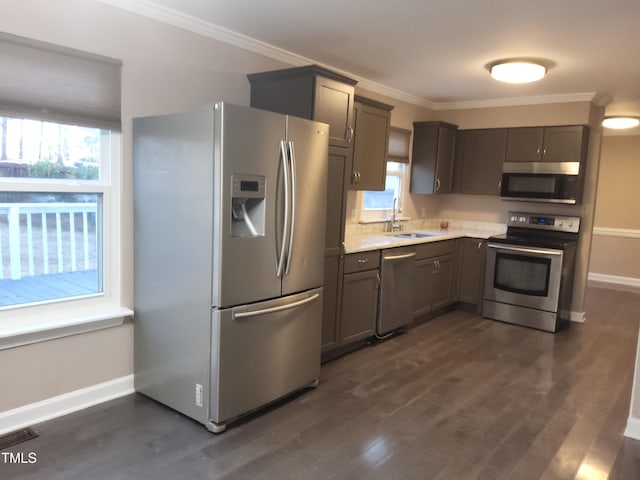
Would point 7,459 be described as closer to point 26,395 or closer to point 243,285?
point 26,395

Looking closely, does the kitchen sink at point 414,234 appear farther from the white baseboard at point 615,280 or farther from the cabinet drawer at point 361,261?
the white baseboard at point 615,280

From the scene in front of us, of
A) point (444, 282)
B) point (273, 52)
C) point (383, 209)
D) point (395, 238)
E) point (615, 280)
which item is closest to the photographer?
point (273, 52)

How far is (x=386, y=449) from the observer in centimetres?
252

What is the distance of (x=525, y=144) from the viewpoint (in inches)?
203

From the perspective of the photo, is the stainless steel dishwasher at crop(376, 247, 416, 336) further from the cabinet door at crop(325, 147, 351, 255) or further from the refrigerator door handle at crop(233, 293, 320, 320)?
the refrigerator door handle at crop(233, 293, 320, 320)

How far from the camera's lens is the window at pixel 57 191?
7.97 feet

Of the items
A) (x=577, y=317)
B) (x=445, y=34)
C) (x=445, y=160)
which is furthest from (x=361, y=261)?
(x=577, y=317)

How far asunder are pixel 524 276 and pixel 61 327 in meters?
4.18

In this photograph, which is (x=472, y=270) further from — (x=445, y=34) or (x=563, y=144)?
(x=445, y=34)

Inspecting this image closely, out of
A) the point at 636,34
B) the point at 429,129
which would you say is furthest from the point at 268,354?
the point at 429,129

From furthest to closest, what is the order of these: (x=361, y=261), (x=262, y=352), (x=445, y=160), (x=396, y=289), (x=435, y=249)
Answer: (x=445, y=160), (x=435, y=249), (x=396, y=289), (x=361, y=261), (x=262, y=352)

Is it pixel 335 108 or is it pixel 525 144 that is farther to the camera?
pixel 525 144

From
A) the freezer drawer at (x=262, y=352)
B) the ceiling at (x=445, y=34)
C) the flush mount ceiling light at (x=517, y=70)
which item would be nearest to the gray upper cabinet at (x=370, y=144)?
the ceiling at (x=445, y=34)

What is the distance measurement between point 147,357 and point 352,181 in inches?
86.0
